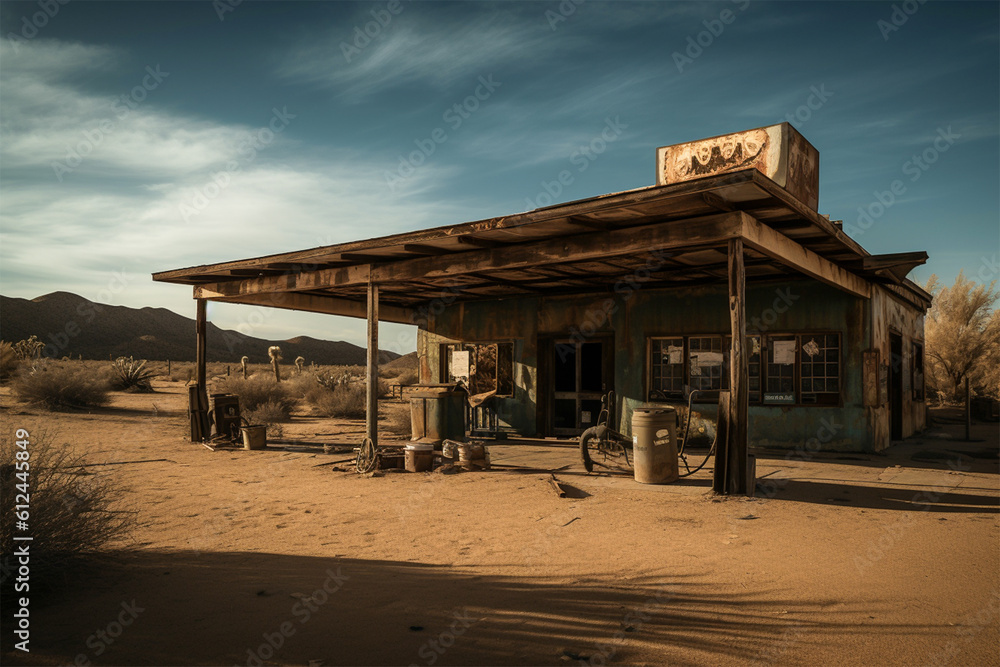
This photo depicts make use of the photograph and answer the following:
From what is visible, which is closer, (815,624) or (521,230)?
(815,624)

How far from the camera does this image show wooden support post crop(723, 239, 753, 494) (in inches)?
296

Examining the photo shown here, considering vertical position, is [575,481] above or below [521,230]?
below

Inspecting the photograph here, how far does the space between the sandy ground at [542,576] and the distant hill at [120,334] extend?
5378 centimetres

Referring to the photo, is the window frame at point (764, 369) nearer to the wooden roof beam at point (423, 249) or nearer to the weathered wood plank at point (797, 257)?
the weathered wood plank at point (797, 257)

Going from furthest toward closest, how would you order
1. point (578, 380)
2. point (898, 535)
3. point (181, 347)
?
point (181, 347) → point (578, 380) → point (898, 535)

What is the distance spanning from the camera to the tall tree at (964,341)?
2116 centimetres

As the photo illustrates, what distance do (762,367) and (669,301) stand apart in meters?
2.19

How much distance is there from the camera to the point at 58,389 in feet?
60.0

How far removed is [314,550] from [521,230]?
4769mm

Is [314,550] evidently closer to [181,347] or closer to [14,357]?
[14,357]

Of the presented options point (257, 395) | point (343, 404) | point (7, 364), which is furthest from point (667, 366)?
point (7, 364)

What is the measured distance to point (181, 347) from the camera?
6925 centimetres

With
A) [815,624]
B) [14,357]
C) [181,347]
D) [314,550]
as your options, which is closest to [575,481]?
[314,550]

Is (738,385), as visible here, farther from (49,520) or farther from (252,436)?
(252,436)
